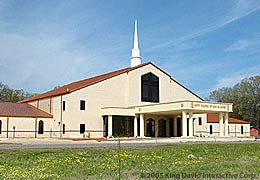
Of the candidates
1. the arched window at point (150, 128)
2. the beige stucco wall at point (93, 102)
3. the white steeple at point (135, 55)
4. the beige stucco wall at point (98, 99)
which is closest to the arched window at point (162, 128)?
the arched window at point (150, 128)

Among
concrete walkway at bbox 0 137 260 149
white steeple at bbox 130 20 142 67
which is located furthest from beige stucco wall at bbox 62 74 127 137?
concrete walkway at bbox 0 137 260 149

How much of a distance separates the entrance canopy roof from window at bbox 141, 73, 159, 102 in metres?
3.98

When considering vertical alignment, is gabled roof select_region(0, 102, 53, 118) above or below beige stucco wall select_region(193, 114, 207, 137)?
above

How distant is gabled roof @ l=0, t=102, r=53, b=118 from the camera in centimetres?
5078

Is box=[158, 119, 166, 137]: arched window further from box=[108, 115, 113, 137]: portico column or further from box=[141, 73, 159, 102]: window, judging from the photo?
box=[108, 115, 113, 137]: portico column

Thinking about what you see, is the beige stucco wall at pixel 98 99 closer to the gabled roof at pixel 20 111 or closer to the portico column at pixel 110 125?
the gabled roof at pixel 20 111

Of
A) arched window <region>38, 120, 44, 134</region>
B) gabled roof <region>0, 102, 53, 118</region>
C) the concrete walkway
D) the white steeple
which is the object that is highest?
the white steeple

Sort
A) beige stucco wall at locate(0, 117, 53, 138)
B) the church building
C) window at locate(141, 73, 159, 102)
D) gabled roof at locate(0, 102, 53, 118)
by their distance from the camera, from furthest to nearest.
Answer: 1. window at locate(141, 73, 159, 102)
2. gabled roof at locate(0, 102, 53, 118)
3. the church building
4. beige stucco wall at locate(0, 117, 53, 138)

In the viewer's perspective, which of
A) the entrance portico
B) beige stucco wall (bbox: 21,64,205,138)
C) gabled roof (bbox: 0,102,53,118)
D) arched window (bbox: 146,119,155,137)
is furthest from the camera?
arched window (bbox: 146,119,155,137)

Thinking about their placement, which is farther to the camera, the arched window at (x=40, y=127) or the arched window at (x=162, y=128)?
the arched window at (x=162, y=128)

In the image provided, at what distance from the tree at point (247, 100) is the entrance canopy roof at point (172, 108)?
1311 inches

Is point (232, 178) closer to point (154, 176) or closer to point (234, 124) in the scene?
point (154, 176)

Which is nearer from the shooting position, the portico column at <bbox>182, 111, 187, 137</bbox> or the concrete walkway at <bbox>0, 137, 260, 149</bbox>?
the concrete walkway at <bbox>0, 137, 260, 149</bbox>

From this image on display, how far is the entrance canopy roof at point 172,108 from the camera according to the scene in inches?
1875
